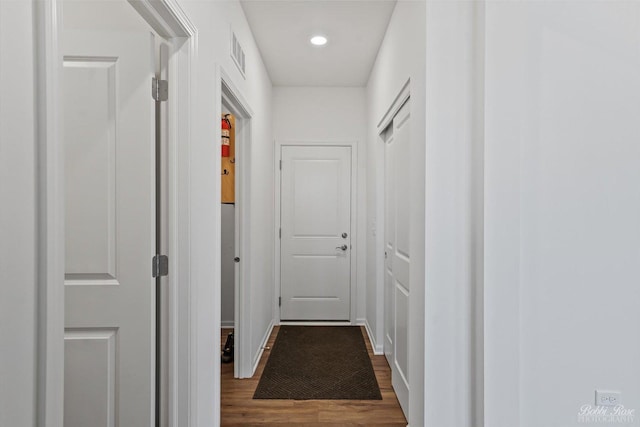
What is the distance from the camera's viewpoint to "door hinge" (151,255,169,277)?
1421 mm

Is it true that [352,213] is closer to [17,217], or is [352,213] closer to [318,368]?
[318,368]

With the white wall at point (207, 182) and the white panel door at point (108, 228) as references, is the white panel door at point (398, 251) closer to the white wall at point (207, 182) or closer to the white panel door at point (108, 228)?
the white wall at point (207, 182)

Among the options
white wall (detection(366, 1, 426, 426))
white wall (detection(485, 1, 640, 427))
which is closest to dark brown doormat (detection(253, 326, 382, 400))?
white wall (detection(366, 1, 426, 426))

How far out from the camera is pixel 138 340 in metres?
1.38

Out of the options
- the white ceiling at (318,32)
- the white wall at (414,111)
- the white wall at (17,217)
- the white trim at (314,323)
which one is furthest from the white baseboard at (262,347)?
the white ceiling at (318,32)

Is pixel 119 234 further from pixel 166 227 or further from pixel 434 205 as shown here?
pixel 434 205

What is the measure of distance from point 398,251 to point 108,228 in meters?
1.73

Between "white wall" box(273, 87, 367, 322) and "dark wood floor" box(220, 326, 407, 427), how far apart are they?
5.37 ft

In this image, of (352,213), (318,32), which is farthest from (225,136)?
(352,213)

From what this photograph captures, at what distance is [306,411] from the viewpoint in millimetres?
2240

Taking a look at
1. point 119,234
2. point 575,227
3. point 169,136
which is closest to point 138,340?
point 119,234

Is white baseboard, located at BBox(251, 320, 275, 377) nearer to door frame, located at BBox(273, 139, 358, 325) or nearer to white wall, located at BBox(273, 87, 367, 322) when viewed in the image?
door frame, located at BBox(273, 139, 358, 325)

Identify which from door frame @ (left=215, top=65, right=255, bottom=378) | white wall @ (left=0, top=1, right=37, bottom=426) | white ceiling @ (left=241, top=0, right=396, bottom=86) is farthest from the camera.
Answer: door frame @ (left=215, top=65, right=255, bottom=378)

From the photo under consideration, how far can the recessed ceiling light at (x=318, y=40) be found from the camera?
283 cm
